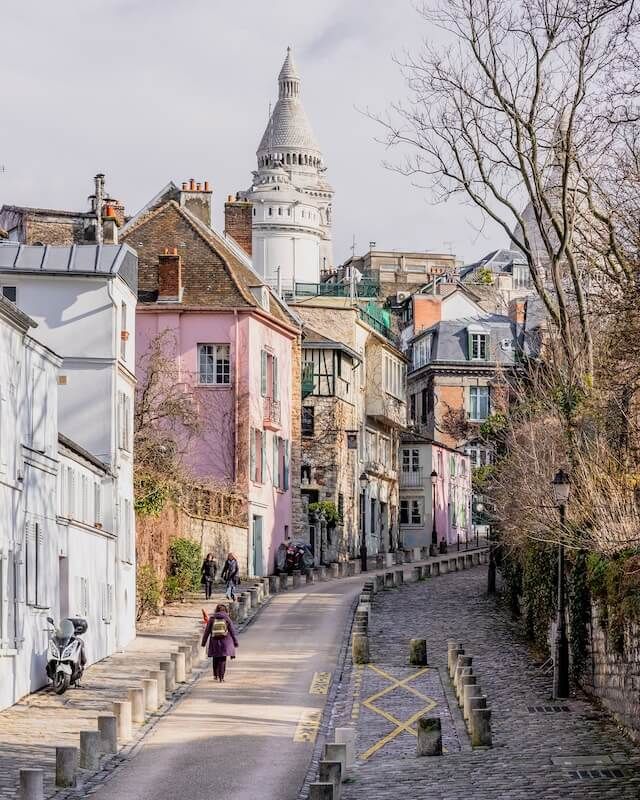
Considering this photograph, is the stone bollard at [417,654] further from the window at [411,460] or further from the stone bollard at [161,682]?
the window at [411,460]

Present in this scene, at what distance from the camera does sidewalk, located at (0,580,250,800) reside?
22828 millimetres

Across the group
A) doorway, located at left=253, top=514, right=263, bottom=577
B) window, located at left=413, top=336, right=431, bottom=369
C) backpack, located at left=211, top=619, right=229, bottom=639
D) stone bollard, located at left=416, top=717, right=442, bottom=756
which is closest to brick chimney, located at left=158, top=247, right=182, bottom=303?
doorway, located at left=253, top=514, right=263, bottom=577

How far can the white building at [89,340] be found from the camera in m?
37.2

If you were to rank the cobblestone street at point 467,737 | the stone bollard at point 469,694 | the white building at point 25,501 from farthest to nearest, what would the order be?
the white building at point 25,501, the stone bollard at point 469,694, the cobblestone street at point 467,737

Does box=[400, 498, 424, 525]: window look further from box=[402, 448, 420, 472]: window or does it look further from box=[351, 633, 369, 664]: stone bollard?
box=[351, 633, 369, 664]: stone bollard

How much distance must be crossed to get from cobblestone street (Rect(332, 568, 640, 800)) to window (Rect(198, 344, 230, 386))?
17.5 m

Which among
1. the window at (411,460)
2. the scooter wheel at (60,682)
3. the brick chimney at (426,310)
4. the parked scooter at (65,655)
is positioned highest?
the brick chimney at (426,310)

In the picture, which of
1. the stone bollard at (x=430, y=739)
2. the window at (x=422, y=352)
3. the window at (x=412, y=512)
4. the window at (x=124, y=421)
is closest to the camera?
the stone bollard at (x=430, y=739)

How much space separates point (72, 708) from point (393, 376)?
5678 centimetres

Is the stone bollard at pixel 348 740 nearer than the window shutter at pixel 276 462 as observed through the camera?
Yes

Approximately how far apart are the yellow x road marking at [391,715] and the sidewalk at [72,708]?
11.2ft

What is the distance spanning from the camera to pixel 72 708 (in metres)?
28.2

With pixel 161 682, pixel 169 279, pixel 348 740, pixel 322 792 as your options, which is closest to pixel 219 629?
pixel 161 682

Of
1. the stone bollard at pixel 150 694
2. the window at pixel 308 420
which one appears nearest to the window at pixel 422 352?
the window at pixel 308 420
